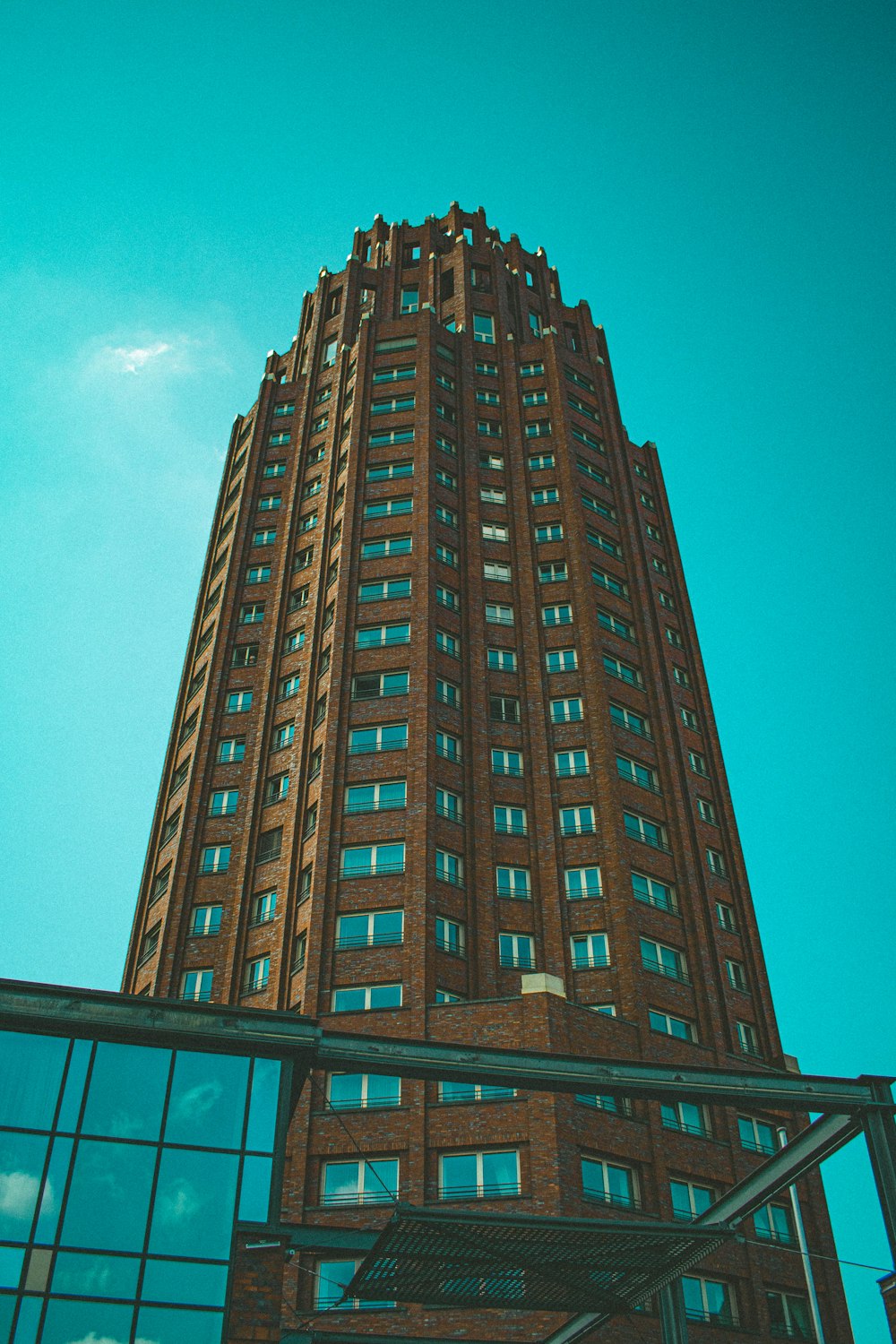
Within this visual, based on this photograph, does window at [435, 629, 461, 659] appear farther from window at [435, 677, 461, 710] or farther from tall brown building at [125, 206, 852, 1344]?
window at [435, 677, 461, 710]

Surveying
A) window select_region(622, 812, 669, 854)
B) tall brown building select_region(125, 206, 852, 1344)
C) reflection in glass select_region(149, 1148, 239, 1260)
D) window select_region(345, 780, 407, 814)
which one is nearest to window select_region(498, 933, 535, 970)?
tall brown building select_region(125, 206, 852, 1344)

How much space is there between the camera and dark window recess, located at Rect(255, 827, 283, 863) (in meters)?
48.8

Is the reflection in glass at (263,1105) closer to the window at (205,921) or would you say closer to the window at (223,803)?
the window at (205,921)

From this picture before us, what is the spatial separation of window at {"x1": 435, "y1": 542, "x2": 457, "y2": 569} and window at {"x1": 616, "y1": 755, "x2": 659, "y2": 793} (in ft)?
39.8

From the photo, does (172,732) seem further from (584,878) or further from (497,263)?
(497,263)

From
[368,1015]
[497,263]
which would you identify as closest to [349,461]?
[497,263]

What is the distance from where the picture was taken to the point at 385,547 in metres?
55.5

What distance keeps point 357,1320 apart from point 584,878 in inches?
703

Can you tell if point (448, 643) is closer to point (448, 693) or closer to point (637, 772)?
point (448, 693)

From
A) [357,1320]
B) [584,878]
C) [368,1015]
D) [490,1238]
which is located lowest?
[490,1238]

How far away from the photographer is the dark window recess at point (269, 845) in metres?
48.8

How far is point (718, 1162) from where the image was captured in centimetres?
4109

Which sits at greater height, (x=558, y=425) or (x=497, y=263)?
(x=497, y=263)

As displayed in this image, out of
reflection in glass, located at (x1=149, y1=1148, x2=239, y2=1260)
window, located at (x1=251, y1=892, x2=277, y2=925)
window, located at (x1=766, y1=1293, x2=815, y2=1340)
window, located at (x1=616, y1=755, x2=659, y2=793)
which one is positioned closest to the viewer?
reflection in glass, located at (x1=149, y1=1148, x2=239, y2=1260)
